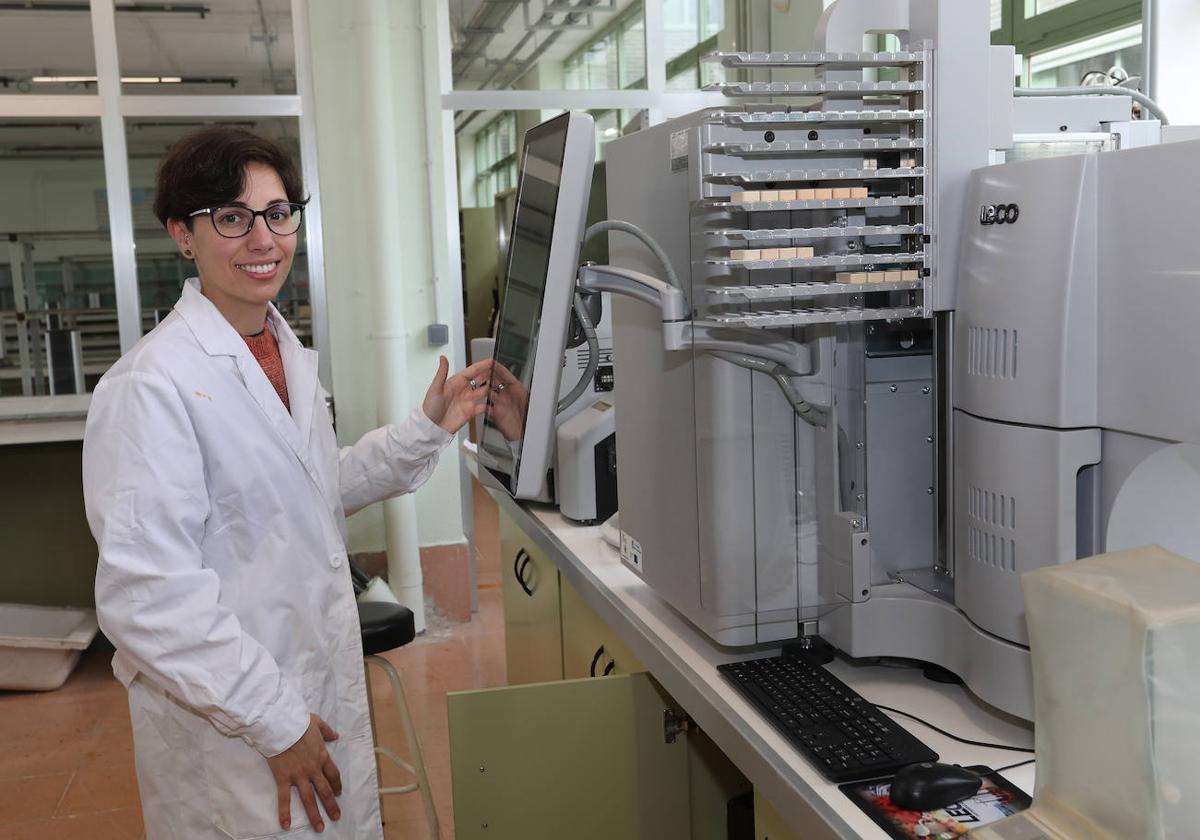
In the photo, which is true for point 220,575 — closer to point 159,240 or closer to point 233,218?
point 233,218

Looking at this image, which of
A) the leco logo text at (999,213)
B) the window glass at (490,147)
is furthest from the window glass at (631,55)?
the leco logo text at (999,213)

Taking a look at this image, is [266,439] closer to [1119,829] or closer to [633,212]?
[633,212]

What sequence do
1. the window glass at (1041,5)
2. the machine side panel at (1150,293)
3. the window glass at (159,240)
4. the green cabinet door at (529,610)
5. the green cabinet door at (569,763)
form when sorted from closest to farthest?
the machine side panel at (1150,293) → the green cabinet door at (569,763) → the green cabinet door at (529,610) → the window glass at (1041,5) → the window glass at (159,240)

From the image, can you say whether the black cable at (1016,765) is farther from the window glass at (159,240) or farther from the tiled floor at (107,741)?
the window glass at (159,240)

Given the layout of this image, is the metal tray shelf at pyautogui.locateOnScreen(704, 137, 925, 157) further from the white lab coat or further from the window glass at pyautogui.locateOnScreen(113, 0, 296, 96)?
the window glass at pyautogui.locateOnScreen(113, 0, 296, 96)

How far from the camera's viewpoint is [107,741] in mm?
3438

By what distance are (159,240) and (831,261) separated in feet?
11.9

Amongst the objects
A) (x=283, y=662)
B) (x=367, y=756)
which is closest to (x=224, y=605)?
(x=283, y=662)

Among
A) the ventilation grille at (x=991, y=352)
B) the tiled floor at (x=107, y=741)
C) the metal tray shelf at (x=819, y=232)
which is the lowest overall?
the tiled floor at (x=107, y=741)

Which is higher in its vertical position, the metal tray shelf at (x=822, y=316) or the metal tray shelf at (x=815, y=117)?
the metal tray shelf at (x=815, y=117)

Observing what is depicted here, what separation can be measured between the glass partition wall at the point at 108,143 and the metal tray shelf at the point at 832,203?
10.6 feet

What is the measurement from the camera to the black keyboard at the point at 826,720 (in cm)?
116

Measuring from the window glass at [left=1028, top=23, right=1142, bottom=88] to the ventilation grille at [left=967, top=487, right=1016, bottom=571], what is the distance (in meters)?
2.94

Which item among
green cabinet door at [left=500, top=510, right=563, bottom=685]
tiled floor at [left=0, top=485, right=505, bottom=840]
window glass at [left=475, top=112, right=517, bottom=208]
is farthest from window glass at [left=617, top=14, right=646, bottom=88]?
green cabinet door at [left=500, top=510, right=563, bottom=685]
